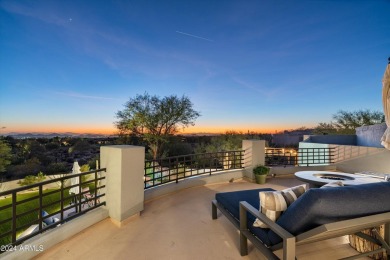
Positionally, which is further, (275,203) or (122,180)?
(122,180)

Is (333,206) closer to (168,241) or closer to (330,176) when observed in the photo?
(168,241)

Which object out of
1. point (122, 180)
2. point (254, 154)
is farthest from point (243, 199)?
point (254, 154)

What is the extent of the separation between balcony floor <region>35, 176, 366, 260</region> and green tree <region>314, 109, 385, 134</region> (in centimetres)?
1698

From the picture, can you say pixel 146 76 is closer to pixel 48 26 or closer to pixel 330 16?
pixel 48 26

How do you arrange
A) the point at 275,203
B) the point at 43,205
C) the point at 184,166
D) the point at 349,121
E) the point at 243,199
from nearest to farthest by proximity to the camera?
the point at 275,203
the point at 43,205
the point at 243,199
the point at 184,166
the point at 349,121

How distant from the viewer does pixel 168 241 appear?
2.24m

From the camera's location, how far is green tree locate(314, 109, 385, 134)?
50.2ft

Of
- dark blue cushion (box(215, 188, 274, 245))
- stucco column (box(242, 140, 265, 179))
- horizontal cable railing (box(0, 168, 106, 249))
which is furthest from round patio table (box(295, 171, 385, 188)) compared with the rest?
horizontal cable railing (box(0, 168, 106, 249))

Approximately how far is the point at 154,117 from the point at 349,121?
17.3 meters

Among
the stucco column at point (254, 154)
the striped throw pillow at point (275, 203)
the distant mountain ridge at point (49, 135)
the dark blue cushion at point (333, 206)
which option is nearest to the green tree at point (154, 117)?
the distant mountain ridge at point (49, 135)

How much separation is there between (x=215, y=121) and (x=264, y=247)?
15.8 meters

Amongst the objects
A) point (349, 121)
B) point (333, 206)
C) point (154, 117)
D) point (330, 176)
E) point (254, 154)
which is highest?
point (154, 117)

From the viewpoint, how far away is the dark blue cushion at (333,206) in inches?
49.8

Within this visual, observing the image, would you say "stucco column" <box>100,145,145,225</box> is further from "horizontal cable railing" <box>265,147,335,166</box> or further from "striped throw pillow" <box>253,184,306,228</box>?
"horizontal cable railing" <box>265,147,335,166</box>
